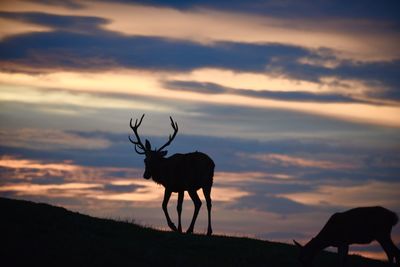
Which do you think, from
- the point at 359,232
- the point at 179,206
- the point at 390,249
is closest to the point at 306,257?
the point at 359,232

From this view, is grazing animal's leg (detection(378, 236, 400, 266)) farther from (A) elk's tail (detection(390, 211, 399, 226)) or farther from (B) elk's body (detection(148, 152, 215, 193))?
(B) elk's body (detection(148, 152, 215, 193))

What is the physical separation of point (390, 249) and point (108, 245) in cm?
971

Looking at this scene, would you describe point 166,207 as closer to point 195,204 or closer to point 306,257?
point 195,204

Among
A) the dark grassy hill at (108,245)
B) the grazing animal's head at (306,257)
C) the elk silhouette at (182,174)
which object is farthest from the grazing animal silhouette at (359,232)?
the elk silhouette at (182,174)

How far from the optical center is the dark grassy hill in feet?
64.7

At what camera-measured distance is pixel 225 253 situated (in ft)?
74.8

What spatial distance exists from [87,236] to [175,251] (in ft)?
10.1

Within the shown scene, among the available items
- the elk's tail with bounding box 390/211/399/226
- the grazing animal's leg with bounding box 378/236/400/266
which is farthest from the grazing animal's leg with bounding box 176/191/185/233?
the elk's tail with bounding box 390/211/399/226

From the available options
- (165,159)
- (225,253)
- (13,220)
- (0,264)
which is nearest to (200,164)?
(165,159)

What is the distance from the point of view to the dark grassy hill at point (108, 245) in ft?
64.7

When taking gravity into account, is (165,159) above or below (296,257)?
above

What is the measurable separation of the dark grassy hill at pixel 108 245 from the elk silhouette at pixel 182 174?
10.0 ft

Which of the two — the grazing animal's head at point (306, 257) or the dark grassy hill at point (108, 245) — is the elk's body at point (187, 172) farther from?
the grazing animal's head at point (306, 257)

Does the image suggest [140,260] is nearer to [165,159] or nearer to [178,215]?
[178,215]
